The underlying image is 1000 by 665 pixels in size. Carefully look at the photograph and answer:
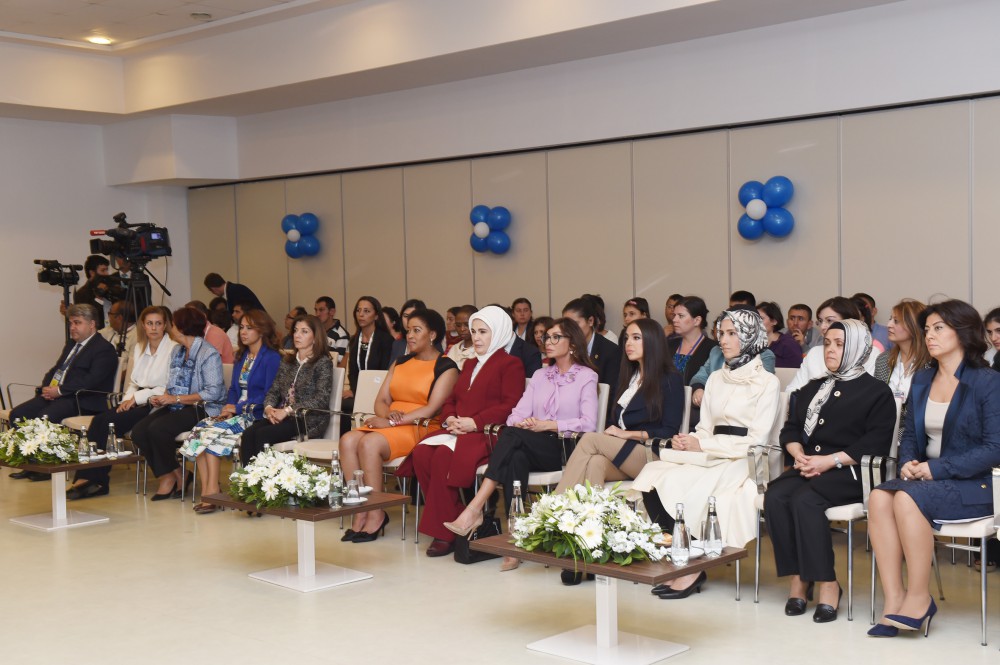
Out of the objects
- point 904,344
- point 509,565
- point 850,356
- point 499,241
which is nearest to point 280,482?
point 509,565

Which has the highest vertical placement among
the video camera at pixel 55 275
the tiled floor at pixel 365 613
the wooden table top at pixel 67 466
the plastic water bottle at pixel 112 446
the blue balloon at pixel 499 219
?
the blue balloon at pixel 499 219

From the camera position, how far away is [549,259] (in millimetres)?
10406

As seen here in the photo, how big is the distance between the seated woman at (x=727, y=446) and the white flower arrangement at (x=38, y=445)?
3943mm

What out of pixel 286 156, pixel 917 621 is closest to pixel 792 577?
pixel 917 621

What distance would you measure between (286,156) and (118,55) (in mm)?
2093

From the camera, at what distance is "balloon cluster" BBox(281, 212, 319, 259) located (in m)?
12.2

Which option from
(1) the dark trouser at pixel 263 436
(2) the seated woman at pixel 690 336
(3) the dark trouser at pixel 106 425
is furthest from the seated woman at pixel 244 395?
(2) the seated woman at pixel 690 336

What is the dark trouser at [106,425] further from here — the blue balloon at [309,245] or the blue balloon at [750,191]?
the blue balloon at [750,191]

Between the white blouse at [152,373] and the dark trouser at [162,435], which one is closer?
the dark trouser at [162,435]

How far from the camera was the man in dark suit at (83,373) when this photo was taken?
9.01 meters

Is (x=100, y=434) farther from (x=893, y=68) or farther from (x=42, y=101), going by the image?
(x=893, y=68)

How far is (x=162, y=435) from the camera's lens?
317 inches

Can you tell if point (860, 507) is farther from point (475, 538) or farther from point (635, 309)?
point (635, 309)

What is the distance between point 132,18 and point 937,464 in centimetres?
866
